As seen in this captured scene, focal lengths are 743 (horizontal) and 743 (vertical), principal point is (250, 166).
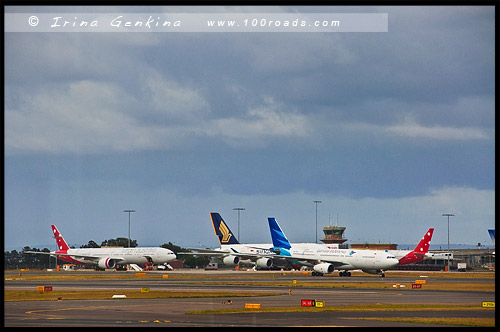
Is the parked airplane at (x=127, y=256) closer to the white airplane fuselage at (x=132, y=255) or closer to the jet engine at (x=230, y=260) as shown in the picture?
the white airplane fuselage at (x=132, y=255)

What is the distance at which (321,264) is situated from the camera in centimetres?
9788

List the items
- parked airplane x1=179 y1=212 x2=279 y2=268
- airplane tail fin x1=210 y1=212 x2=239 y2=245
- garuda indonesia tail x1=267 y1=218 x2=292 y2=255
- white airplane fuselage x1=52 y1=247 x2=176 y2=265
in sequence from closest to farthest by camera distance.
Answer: parked airplane x1=179 y1=212 x2=279 y2=268 → garuda indonesia tail x1=267 y1=218 x2=292 y2=255 → white airplane fuselage x1=52 y1=247 x2=176 y2=265 → airplane tail fin x1=210 y1=212 x2=239 y2=245

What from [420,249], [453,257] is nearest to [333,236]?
[453,257]

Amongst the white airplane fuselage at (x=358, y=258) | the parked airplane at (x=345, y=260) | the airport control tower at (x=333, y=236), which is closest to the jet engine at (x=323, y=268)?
the parked airplane at (x=345, y=260)

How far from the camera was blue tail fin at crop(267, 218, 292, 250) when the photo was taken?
12294 cm

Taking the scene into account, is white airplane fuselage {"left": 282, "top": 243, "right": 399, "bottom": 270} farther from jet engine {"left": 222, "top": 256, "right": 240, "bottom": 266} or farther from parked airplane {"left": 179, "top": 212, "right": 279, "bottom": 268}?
jet engine {"left": 222, "top": 256, "right": 240, "bottom": 266}

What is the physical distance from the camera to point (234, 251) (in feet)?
429

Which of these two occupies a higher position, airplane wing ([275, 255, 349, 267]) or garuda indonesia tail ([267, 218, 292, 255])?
garuda indonesia tail ([267, 218, 292, 255])

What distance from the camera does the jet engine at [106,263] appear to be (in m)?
123

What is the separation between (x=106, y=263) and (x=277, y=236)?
28928 millimetres

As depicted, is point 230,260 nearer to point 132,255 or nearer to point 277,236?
point 277,236

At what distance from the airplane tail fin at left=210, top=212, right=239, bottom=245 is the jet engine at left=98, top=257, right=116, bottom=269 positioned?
2976 cm

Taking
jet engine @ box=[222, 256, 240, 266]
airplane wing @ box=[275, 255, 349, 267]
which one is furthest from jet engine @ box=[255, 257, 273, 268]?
jet engine @ box=[222, 256, 240, 266]
